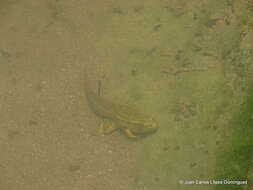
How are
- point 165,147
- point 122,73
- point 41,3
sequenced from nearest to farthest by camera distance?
point 165,147, point 122,73, point 41,3

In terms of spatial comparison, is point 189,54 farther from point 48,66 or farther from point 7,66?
point 7,66

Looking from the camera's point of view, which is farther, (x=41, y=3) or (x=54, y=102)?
(x=41, y=3)

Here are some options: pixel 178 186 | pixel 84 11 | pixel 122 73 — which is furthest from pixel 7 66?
pixel 178 186

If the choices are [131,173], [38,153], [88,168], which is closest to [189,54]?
[131,173]

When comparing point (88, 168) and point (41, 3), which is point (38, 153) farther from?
point (41, 3)

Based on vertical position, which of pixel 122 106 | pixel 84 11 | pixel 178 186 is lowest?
pixel 178 186

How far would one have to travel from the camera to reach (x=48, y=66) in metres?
Result: 6.56

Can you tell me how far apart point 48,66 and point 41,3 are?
1.73 metres

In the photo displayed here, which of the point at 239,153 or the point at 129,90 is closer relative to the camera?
the point at 239,153

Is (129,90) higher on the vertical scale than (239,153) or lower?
higher

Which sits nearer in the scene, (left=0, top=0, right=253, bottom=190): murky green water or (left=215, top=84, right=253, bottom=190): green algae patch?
(left=215, top=84, right=253, bottom=190): green algae patch

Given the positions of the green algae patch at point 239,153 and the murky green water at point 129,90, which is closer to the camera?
the green algae patch at point 239,153

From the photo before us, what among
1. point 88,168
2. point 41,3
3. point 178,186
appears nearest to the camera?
point 178,186

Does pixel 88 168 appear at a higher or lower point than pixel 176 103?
lower
